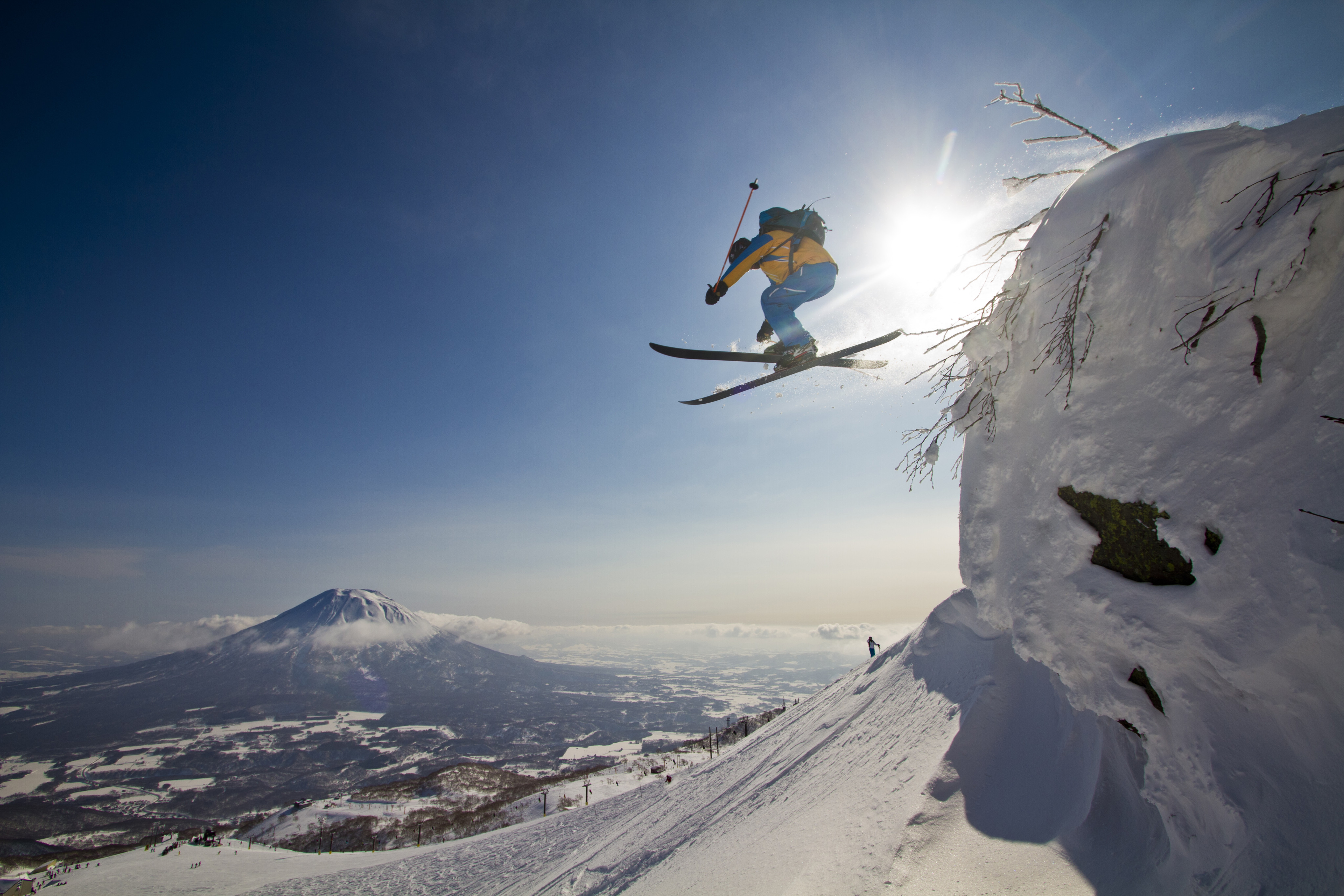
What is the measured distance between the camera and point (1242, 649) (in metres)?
2.84

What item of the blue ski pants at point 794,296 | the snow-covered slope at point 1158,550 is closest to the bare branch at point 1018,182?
the snow-covered slope at point 1158,550

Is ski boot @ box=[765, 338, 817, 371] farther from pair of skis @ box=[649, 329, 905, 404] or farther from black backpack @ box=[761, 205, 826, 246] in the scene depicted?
black backpack @ box=[761, 205, 826, 246]

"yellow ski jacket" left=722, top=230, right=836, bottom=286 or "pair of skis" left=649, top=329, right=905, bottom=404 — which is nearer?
"yellow ski jacket" left=722, top=230, right=836, bottom=286

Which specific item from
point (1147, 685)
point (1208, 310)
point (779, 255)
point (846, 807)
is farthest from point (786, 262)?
point (846, 807)

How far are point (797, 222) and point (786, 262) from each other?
0.59 meters

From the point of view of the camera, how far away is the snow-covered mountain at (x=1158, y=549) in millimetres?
2576

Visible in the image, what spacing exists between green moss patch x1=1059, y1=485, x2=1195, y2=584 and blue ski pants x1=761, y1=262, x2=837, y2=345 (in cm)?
447

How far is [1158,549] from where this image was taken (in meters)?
3.23

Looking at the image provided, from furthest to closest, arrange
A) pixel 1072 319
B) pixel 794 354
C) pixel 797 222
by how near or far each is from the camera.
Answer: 1. pixel 794 354
2. pixel 797 222
3. pixel 1072 319

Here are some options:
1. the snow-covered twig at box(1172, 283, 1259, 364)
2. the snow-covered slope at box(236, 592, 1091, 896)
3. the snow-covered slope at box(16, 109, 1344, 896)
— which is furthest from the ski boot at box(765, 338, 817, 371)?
the snow-covered slope at box(236, 592, 1091, 896)

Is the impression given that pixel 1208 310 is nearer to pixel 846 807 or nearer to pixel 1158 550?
pixel 1158 550

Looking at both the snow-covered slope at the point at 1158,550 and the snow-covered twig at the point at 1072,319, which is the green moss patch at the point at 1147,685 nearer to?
the snow-covered slope at the point at 1158,550

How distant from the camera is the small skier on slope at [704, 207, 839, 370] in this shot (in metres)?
6.95

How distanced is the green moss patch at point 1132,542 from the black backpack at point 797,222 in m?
4.85
